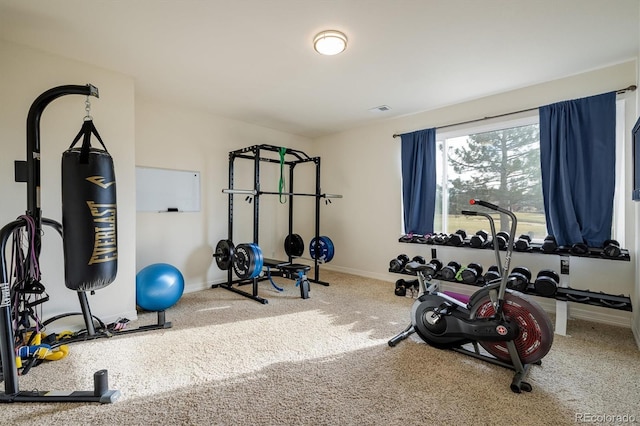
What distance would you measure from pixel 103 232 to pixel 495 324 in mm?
2823

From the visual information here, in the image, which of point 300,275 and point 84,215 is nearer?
point 84,215

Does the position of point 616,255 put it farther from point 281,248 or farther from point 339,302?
point 281,248

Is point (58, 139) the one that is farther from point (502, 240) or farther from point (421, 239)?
point (502, 240)

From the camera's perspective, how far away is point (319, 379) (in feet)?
6.66

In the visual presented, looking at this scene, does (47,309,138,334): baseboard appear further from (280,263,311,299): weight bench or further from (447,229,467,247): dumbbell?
(447,229,467,247): dumbbell

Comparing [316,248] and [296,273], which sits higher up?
[316,248]

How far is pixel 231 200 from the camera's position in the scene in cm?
435

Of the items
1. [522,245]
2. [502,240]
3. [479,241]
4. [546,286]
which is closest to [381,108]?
[479,241]

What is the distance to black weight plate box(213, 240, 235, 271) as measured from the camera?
4.03m

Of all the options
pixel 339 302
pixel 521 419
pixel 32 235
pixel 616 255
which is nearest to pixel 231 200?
pixel 339 302

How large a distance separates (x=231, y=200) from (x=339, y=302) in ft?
6.90

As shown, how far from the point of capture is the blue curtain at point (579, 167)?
2912mm

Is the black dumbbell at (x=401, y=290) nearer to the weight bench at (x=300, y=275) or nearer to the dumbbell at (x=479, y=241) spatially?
the dumbbell at (x=479, y=241)

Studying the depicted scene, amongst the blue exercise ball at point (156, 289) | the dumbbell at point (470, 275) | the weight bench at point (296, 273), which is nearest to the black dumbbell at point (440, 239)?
the dumbbell at point (470, 275)
